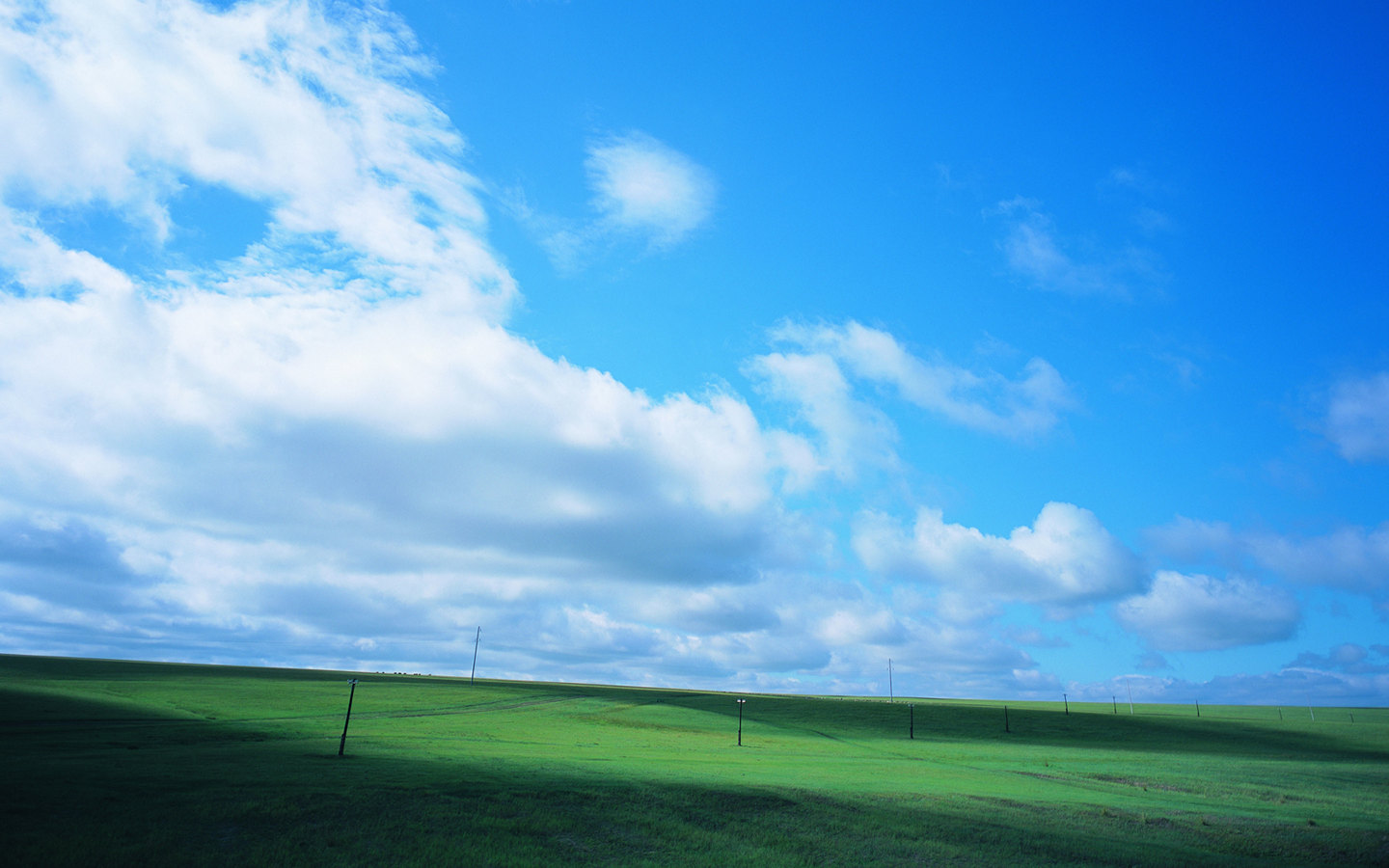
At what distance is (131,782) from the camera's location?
30578 mm

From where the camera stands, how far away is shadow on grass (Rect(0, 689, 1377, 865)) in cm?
2555

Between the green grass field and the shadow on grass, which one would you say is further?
the green grass field

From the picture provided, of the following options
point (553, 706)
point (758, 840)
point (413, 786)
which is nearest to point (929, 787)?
point (758, 840)

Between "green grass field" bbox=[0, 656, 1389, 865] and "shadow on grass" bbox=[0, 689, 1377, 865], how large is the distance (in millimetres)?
118

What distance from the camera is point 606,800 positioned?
1351 inches

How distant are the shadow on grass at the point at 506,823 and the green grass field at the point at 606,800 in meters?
0.12

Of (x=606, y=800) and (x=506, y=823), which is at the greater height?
(x=606, y=800)

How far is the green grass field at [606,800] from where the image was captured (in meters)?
26.6

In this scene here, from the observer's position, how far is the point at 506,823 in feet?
98.9

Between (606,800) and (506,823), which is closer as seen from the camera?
(506,823)

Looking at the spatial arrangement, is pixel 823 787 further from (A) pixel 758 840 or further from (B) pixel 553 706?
(B) pixel 553 706

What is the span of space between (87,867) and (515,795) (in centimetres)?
1582

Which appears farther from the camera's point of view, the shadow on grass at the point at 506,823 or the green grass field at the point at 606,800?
the green grass field at the point at 606,800

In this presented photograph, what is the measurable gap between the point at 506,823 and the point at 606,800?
220 inches
